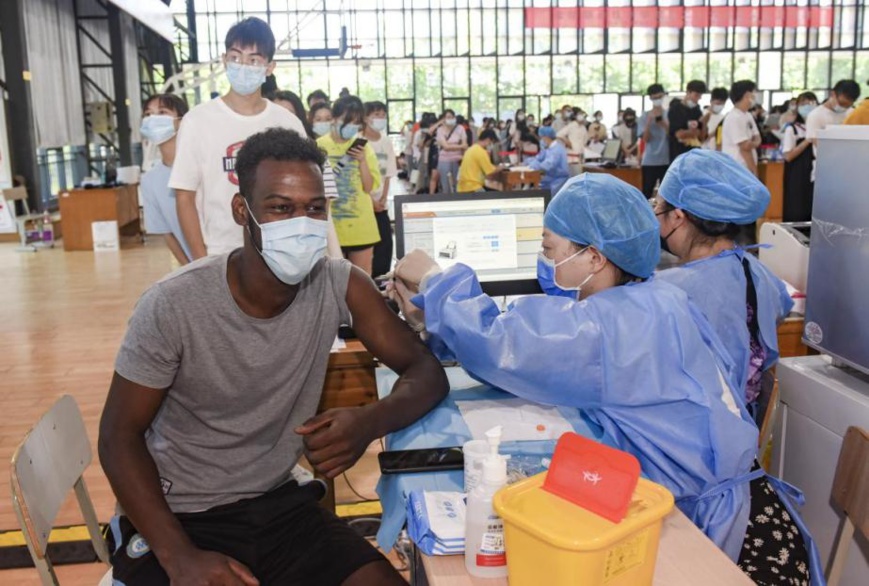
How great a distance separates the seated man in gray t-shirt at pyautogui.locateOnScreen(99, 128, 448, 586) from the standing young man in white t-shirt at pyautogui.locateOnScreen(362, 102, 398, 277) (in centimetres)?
345

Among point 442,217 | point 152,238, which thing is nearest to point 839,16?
point 152,238

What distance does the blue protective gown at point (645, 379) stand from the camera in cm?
162

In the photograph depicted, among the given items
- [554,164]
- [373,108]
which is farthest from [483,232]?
[554,164]

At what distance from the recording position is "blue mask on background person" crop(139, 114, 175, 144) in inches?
169

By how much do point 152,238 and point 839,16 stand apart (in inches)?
759

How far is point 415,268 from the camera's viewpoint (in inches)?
79.9

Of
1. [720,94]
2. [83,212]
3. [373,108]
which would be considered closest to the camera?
[373,108]

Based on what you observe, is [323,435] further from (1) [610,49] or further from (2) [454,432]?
(1) [610,49]

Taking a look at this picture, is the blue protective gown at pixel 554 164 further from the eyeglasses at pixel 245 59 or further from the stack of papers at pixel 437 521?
the stack of papers at pixel 437 521

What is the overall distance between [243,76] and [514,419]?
1892 millimetres

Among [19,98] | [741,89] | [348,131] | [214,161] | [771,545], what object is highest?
[19,98]

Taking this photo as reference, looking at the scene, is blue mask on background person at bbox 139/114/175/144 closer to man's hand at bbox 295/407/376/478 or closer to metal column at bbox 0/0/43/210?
man's hand at bbox 295/407/376/478

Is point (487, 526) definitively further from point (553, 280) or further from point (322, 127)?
point (322, 127)

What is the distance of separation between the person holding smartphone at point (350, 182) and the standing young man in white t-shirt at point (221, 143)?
1.48 m
